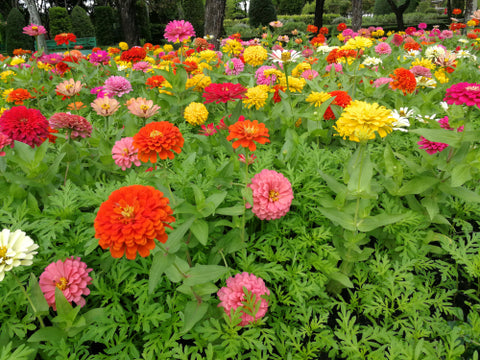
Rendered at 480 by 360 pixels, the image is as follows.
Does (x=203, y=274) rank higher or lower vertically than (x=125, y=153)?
lower

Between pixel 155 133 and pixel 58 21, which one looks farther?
pixel 58 21

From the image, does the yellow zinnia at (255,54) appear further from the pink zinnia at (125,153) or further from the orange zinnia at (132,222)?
the orange zinnia at (132,222)

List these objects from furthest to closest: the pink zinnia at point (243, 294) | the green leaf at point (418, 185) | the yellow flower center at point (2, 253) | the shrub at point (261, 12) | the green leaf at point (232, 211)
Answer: the shrub at point (261, 12) < the green leaf at point (418, 185) < the green leaf at point (232, 211) < the pink zinnia at point (243, 294) < the yellow flower center at point (2, 253)

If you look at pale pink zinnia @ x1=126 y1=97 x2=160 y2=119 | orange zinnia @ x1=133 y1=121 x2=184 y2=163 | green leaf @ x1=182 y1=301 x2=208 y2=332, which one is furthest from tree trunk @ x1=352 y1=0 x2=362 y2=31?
green leaf @ x1=182 y1=301 x2=208 y2=332

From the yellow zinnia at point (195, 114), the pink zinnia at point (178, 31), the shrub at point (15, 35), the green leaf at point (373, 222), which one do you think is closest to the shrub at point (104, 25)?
the shrub at point (15, 35)

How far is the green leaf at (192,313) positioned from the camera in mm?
1138

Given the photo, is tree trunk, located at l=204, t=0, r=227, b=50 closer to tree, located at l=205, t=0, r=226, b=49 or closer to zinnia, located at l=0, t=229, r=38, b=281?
tree, located at l=205, t=0, r=226, b=49

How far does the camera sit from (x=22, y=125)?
167 cm

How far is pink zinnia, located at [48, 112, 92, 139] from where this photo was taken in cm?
168

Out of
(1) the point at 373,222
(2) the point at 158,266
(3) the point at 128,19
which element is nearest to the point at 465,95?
(1) the point at 373,222

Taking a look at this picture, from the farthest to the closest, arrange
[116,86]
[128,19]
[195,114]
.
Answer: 1. [128,19]
2. [116,86]
3. [195,114]

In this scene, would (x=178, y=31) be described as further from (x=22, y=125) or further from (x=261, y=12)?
(x=261, y=12)

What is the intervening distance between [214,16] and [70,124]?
5.26m

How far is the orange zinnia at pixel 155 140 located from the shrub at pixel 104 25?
19567mm
